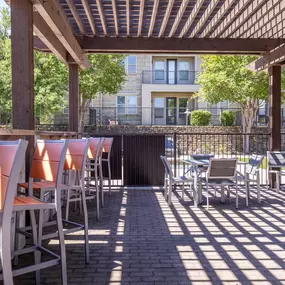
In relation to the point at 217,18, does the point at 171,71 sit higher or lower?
higher

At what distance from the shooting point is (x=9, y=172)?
189cm

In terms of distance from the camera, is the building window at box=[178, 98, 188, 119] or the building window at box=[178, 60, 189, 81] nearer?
the building window at box=[178, 98, 188, 119]

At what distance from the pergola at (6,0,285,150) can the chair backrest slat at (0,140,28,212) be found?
2.22 metres

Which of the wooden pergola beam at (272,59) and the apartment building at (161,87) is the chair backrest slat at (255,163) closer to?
the wooden pergola beam at (272,59)

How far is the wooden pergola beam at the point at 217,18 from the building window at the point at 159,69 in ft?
58.8

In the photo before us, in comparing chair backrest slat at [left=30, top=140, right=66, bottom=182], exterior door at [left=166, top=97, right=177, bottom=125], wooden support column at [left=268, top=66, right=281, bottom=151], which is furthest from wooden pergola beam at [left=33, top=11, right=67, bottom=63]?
exterior door at [left=166, top=97, right=177, bottom=125]

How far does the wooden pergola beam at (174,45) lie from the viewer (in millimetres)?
7812

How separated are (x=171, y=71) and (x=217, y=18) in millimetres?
19346

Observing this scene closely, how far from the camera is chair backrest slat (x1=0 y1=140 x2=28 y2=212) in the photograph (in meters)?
1.88

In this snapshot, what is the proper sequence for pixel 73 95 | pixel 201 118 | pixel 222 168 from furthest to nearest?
pixel 201 118, pixel 73 95, pixel 222 168

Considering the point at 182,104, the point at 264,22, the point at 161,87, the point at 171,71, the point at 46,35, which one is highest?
the point at 171,71

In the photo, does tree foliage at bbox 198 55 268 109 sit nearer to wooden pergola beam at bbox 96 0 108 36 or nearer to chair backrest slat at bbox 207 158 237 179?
wooden pergola beam at bbox 96 0 108 36

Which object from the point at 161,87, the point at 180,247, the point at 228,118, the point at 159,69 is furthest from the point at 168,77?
the point at 180,247

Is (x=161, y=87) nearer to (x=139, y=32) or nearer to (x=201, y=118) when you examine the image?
(x=201, y=118)
